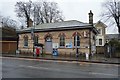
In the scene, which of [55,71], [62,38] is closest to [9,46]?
[62,38]

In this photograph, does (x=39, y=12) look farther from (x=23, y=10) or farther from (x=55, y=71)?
(x=55, y=71)

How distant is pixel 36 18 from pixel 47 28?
96.4ft

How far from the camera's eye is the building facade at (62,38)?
102 feet

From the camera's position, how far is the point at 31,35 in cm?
3528

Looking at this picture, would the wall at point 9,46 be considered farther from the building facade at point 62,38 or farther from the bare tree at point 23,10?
the bare tree at point 23,10

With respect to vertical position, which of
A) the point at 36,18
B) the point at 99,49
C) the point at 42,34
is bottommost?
the point at 99,49

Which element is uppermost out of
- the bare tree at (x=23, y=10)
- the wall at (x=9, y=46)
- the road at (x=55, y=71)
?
the bare tree at (x=23, y=10)

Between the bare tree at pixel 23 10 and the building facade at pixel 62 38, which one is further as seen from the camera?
the bare tree at pixel 23 10

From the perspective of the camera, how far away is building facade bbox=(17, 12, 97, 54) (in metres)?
31.1

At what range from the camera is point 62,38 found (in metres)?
33.1

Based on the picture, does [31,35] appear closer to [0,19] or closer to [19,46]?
[19,46]

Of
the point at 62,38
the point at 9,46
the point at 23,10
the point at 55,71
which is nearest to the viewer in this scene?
the point at 55,71

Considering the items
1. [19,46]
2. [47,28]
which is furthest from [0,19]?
[47,28]

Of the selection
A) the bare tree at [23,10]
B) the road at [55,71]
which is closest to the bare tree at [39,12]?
the bare tree at [23,10]
